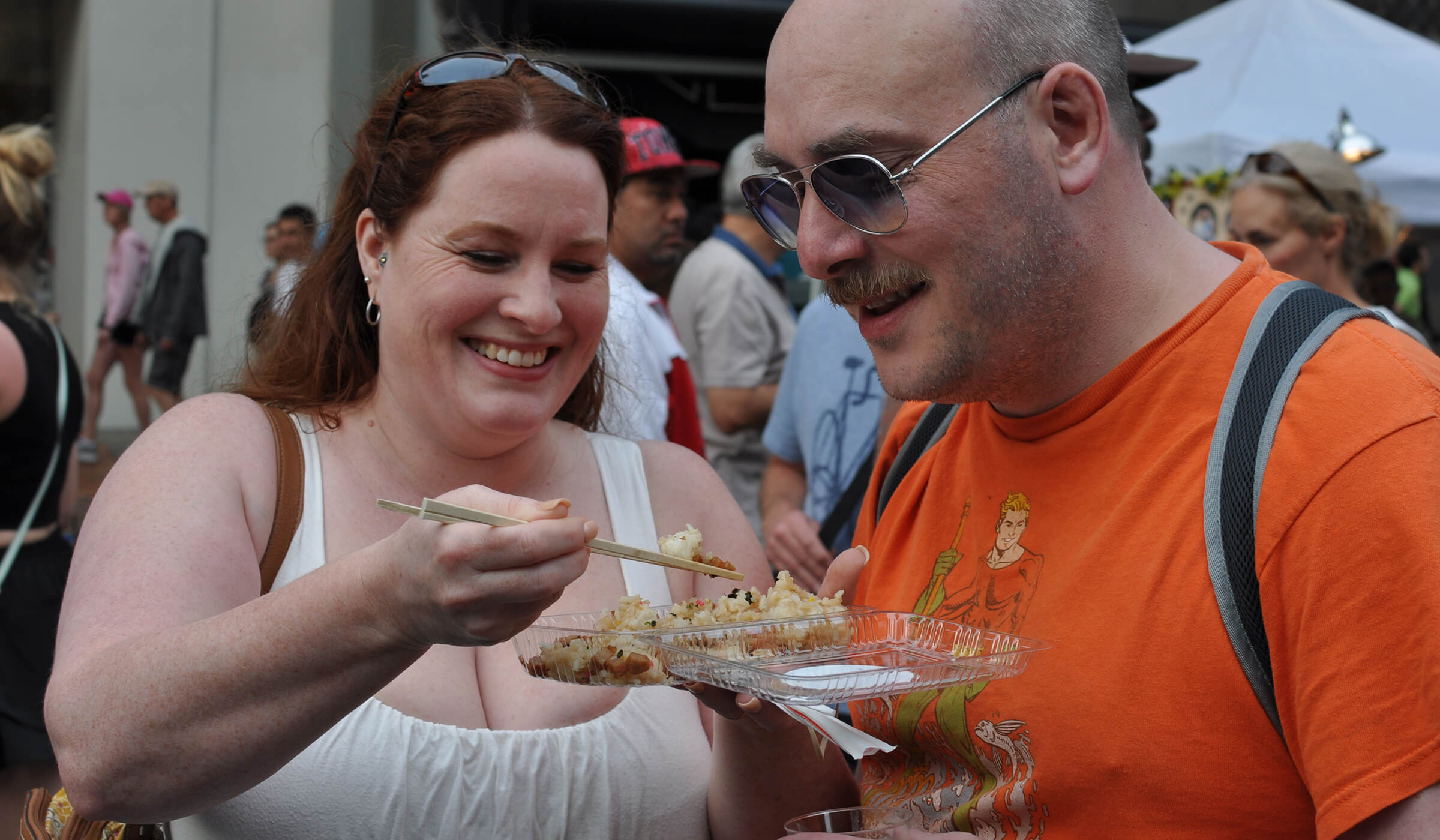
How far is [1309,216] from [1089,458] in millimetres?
3266

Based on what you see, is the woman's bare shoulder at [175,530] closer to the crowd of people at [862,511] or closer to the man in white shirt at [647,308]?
the crowd of people at [862,511]

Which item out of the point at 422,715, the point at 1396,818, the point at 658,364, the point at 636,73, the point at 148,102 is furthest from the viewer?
the point at 636,73

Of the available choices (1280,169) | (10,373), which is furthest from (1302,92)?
(10,373)

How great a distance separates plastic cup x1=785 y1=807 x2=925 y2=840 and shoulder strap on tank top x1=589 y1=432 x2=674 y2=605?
54 centimetres

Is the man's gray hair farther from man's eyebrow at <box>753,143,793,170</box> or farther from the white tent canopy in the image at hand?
the white tent canopy

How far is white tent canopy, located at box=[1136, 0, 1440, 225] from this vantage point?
6738mm

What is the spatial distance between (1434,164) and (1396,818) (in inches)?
267

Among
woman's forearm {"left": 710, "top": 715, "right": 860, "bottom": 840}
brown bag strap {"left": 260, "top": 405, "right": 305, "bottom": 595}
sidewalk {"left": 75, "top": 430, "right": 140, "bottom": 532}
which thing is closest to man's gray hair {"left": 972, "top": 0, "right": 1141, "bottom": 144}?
woman's forearm {"left": 710, "top": 715, "right": 860, "bottom": 840}

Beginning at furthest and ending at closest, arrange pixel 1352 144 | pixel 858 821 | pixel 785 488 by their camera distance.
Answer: pixel 1352 144, pixel 785 488, pixel 858 821

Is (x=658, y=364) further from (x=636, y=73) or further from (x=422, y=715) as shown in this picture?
(x=636, y=73)

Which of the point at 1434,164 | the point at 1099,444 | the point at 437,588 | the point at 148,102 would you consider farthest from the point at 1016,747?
the point at 148,102

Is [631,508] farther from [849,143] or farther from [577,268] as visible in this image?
[849,143]

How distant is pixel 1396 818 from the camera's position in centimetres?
134

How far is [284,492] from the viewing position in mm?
2074
